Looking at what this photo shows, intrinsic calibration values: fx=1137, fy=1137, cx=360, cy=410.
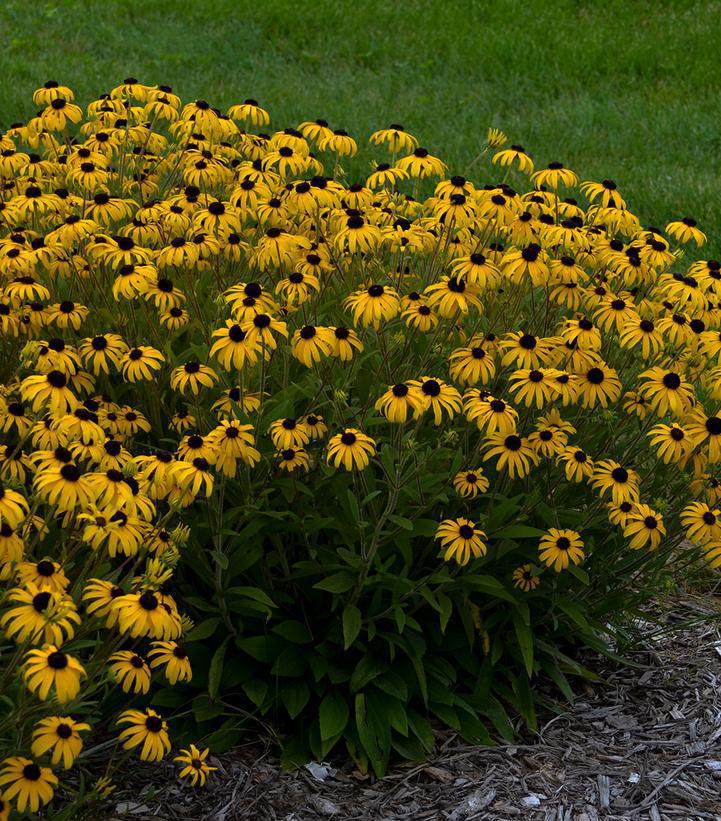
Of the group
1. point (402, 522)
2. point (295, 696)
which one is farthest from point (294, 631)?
point (402, 522)

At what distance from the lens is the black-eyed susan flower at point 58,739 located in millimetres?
2729

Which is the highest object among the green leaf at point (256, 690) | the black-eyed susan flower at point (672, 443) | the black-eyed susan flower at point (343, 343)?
the black-eyed susan flower at point (343, 343)

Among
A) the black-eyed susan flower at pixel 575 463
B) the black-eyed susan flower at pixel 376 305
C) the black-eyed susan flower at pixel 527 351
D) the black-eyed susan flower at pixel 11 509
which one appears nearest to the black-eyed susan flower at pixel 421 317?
the black-eyed susan flower at pixel 376 305

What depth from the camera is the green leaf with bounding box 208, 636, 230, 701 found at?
12.1 ft

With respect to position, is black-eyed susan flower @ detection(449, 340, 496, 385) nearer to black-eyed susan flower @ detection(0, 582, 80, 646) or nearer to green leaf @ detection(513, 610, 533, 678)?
green leaf @ detection(513, 610, 533, 678)

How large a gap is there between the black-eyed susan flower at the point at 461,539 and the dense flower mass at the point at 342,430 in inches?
0.6

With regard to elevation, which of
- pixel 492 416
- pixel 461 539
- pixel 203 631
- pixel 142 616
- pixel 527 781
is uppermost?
pixel 492 416

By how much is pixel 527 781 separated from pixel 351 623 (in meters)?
0.84

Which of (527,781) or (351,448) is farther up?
(351,448)

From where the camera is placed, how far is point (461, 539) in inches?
141

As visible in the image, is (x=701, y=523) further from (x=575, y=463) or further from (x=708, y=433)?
(x=575, y=463)

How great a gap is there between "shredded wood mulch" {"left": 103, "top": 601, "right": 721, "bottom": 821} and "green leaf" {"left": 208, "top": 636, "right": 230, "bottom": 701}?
28cm

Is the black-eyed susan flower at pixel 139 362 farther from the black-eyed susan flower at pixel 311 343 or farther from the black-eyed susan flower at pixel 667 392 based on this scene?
the black-eyed susan flower at pixel 667 392

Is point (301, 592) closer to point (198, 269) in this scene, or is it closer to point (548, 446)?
point (548, 446)
